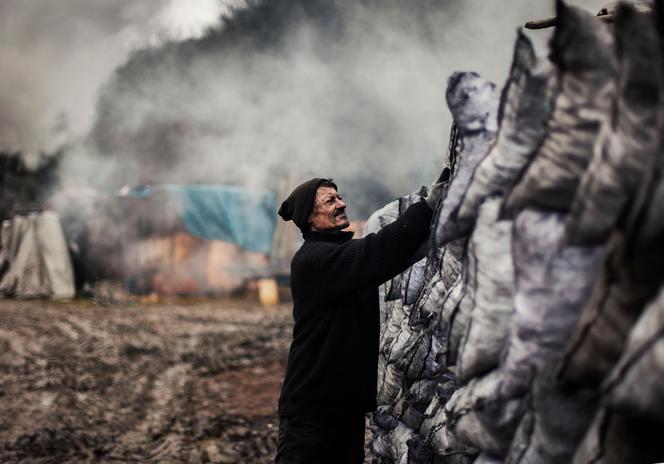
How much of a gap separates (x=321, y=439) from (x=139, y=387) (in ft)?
12.4

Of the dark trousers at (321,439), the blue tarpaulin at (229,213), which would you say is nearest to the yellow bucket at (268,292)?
the blue tarpaulin at (229,213)

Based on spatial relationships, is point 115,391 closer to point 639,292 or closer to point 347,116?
point 639,292

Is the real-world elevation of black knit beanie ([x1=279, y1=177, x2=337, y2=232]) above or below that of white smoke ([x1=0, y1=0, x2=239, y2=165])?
below

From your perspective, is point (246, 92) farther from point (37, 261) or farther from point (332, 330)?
point (332, 330)

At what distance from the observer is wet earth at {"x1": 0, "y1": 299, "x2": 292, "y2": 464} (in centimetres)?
397

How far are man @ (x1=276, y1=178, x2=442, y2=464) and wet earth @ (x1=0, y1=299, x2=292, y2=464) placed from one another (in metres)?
1.70

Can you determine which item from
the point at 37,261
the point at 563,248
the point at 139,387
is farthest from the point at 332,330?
the point at 37,261

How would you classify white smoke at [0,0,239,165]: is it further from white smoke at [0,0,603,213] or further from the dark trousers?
the dark trousers

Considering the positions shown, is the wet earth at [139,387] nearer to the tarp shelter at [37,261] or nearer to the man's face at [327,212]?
the man's face at [327,212]

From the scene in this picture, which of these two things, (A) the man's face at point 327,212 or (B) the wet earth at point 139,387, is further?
(B) the wet earth at point 139,387

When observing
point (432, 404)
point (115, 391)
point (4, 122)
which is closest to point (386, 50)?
point (115, 391)

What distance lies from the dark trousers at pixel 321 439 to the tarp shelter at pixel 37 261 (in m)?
11.3

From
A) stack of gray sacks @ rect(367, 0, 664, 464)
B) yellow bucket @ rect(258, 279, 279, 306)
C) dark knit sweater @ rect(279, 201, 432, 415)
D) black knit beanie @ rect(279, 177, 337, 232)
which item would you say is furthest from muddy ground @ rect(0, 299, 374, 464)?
Result: stack of gray sacks @ rect(367, 0, 664, 464)

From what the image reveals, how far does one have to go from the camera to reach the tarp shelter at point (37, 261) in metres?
12.1
